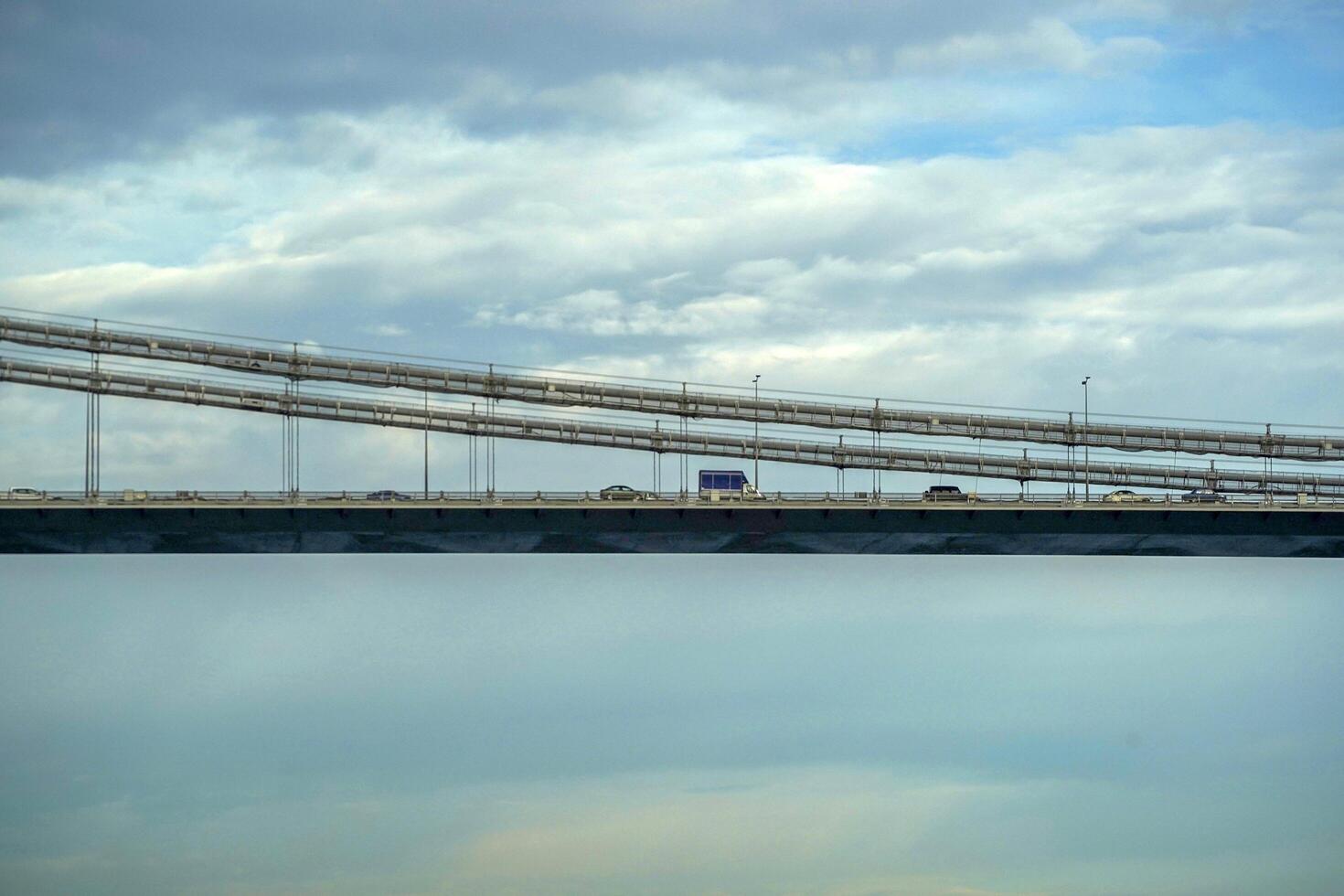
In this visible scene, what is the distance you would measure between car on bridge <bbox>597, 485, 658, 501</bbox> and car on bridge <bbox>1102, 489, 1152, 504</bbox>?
→ 35261mm

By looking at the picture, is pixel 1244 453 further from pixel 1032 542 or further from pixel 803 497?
pixel 803 497

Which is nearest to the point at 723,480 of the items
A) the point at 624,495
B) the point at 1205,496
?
the point at 624,495

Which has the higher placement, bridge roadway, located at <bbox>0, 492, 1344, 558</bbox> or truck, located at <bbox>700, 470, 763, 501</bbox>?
truck, located at <bbox>700, 470, 763, 501</bbox>

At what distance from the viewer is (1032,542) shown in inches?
5113

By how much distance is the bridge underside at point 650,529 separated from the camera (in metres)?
121

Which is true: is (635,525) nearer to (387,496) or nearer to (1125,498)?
(387,496)

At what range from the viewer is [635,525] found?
12369 cm

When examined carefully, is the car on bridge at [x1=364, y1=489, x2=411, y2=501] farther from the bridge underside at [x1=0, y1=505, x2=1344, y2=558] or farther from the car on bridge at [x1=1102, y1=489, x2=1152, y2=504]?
the car on bridge at [x1=1102, y1=489, x2=1152, y2=504]

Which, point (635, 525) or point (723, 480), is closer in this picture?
point (635, 525)

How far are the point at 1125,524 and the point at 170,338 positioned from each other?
79.2 m

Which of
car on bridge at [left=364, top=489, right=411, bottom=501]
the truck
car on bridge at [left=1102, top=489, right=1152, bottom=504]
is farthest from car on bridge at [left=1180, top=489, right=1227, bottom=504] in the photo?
car on bridge at [left=364, top=489, right=411, bottom=501]

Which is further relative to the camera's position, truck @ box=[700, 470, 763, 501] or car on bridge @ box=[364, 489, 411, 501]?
truck @ box=[700, 470, 763, 501]

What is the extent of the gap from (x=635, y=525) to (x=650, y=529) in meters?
1.24

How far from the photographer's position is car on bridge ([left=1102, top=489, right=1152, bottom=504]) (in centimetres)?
13000
